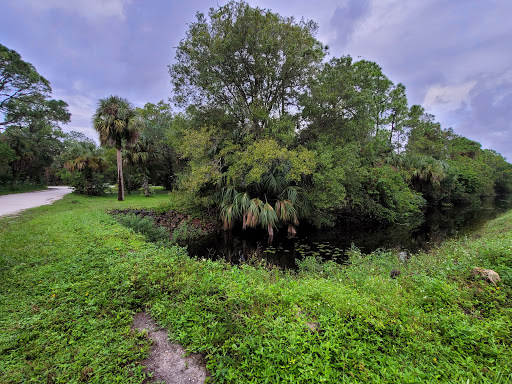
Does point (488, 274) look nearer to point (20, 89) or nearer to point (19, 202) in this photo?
point (19, 202)

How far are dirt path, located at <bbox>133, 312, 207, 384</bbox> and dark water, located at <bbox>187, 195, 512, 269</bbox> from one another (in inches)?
173

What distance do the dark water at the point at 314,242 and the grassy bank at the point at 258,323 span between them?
375 centimetres

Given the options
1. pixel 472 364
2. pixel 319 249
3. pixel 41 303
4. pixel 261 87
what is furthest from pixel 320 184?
pixel 41 303

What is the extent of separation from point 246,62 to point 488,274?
35.9ft

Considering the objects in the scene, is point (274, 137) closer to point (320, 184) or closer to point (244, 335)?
point (320, 184)

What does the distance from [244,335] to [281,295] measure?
0.86 m

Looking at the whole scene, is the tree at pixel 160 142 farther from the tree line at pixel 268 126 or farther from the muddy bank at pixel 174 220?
the muddy bank at pixel 174 220

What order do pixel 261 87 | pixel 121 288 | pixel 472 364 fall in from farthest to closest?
pixel 261 87, pixel 121 288, pixel 472 364

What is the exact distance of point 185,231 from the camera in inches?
389

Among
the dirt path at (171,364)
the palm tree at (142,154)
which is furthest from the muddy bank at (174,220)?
the palm tree at (142,154)

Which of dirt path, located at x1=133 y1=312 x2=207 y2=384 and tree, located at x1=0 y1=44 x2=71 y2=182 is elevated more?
tree, located at x1=0 y1=44 x2=71 y2=182

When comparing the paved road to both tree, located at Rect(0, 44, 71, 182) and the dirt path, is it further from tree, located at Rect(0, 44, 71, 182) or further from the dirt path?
the dirt path

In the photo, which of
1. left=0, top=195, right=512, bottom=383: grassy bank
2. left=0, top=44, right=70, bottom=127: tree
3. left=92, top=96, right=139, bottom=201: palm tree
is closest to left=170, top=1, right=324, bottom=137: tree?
left=92, top=96, right=139, bottom=201: palm tree

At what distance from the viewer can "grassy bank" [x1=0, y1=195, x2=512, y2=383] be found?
6.64 ft
